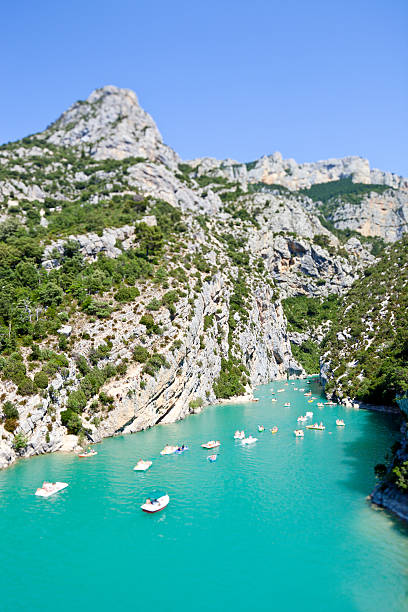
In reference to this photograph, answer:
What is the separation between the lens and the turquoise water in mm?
21156

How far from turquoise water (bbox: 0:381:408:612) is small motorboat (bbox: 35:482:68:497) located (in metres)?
0.75

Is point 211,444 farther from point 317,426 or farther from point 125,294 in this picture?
point 125,294

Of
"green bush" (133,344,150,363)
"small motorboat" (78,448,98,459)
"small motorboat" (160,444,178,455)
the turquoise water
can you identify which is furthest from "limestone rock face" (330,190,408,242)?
"small motorboat" (78,448,98,459)

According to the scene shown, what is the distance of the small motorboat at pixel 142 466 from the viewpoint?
40272 millimetres

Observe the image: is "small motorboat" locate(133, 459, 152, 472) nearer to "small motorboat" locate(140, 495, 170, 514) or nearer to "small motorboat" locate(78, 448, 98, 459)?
"small motorboat" locate(78, 448, 98, 459)

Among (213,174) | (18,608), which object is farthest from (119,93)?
(18,608)

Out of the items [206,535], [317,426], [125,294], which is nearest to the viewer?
[206,535]

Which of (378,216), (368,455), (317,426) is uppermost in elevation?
(378,216)

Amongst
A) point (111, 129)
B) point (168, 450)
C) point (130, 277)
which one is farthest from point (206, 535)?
point (111, 129)

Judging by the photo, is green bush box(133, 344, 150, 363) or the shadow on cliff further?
green bush box(133, 344, 150, 363)

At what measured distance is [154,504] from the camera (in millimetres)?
31094

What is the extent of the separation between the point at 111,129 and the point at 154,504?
161 m

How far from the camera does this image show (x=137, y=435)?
55.2 meters

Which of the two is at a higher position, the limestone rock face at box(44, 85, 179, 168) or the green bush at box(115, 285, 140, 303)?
the limestone rock face at box(44, 85, 179, 168)
